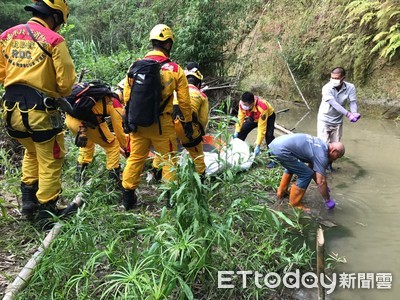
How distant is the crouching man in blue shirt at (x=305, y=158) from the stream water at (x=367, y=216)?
1.37ft

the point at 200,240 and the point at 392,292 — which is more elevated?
the point at 200,240

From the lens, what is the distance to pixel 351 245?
12.8 feet

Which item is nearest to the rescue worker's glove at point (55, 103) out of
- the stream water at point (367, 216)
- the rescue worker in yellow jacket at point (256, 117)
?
the stream water at point (367, 216)

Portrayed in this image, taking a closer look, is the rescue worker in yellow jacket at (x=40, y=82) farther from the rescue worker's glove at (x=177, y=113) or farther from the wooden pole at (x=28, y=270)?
the rescue worker's glove at (x=177, y=113)

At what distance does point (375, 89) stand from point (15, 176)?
8.80m

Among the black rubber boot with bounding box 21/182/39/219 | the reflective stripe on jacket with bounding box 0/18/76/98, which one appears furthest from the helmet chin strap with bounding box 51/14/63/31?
the black rubber boot with bounding box 21/182/39/219

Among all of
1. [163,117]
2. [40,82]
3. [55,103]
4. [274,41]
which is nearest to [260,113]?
[163,117]

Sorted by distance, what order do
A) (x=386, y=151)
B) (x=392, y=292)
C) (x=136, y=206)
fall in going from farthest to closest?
(x=386, y=151) < (x=136, y=206) < (x=392, y=292)

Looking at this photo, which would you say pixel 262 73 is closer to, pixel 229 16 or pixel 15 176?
pixel 229 16

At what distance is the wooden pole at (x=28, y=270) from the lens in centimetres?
261

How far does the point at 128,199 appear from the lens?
4.08m

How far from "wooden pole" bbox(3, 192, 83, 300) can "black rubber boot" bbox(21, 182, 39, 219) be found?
0.44 metres

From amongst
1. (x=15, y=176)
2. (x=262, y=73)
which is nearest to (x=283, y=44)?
(x=262, y=73)

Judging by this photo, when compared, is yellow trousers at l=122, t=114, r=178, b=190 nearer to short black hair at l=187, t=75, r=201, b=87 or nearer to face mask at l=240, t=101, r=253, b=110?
short black hair at l=187, t=75, r=201, b=87
